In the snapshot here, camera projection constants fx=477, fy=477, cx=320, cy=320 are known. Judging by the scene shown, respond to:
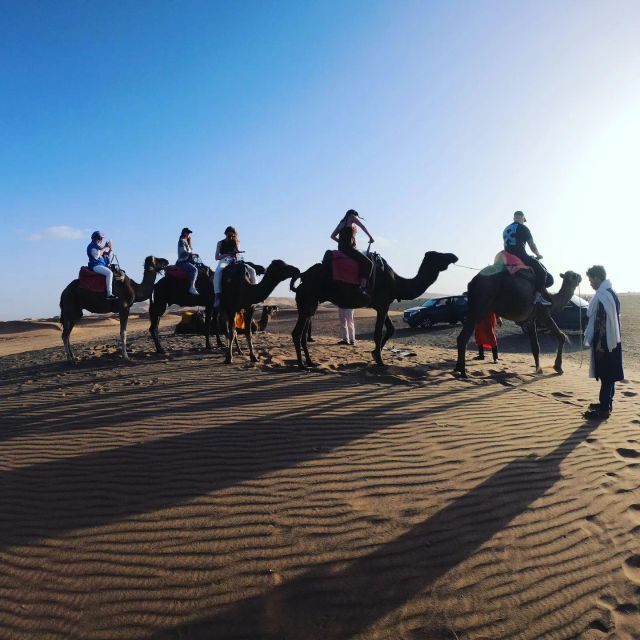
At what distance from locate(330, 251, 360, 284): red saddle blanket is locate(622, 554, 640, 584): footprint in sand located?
7129mm

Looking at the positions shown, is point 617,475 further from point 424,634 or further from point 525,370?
point 525,370

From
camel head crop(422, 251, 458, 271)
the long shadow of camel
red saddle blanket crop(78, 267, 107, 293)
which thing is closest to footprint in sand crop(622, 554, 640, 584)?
the long shadow of camel

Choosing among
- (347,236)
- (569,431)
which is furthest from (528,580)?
(347,236)

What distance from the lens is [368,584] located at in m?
3.66

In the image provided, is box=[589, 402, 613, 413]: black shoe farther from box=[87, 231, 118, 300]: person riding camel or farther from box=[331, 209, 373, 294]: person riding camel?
box=[87, 231, 118, 300]: person riding camel

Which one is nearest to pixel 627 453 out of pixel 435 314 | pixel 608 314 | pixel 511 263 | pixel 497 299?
pixel 608 314

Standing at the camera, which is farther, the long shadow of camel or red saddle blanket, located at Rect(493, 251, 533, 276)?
red saddle blanket, located at Rect(493, 251, 533, 276)

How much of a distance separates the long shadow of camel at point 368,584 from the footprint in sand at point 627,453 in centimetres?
204

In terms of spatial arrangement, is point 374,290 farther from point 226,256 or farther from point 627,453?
point 627,453

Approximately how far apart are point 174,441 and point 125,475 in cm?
88

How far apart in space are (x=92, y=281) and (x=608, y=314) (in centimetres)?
1093

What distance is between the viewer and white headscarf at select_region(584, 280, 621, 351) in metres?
7.25

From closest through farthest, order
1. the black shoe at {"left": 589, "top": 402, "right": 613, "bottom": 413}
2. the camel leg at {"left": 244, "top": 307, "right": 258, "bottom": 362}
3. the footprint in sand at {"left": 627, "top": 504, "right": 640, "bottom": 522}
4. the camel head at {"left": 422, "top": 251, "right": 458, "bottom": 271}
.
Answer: the footprint in sand at {"left": 627, "top": 504, "right": 640, "bottom": 522} < the black shoe at {"left": 589, "top": 402, "right": 613, "bottom": 413} < the camel head at {"left": 422, "top": 251, "right": 458, "bottom": 271} < the camel leg at {"left": 244, "top": 307, "right": 258, "bottom": 362}

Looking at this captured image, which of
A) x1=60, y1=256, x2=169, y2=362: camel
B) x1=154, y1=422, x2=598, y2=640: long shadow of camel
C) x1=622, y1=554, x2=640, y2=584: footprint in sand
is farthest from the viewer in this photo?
x1=60, y1=256, x2=169, y2=362: camel
